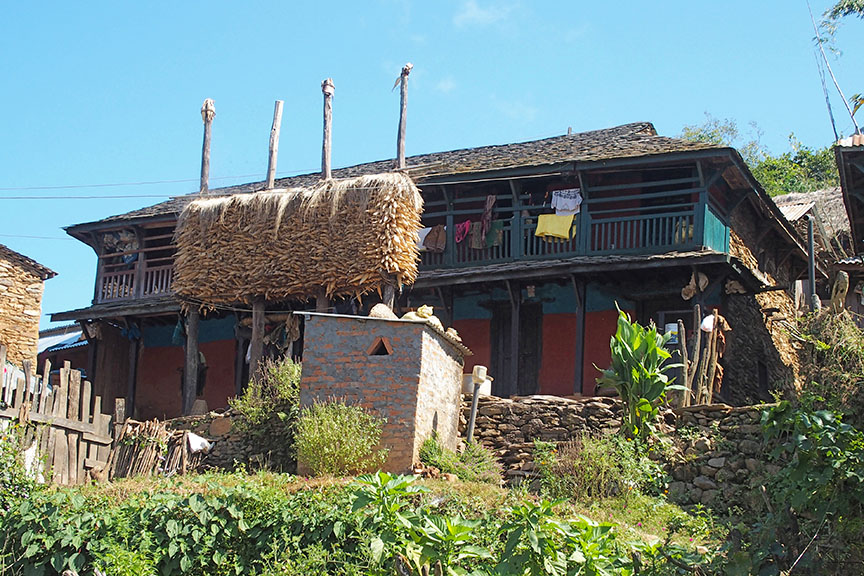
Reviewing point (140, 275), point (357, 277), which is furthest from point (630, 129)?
point (140, 275)

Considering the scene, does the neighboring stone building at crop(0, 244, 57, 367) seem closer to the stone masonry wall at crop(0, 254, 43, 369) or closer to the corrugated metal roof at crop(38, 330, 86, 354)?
the stone masonry wall at crop(0, 254, 43, 369)

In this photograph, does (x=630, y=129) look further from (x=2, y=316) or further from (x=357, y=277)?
(x=2, y=316)

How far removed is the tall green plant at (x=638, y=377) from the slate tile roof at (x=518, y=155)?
4894 mm

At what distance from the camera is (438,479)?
1273 cm

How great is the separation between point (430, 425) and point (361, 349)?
1.41 metres

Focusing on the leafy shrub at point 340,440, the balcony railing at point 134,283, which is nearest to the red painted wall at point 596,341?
the leafy shrub at point 340,440

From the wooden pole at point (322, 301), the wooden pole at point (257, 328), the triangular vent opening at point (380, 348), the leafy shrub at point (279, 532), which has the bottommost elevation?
the leafy shrub at point (279, 532)

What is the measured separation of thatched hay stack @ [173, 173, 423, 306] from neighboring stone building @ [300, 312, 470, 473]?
10.6ft

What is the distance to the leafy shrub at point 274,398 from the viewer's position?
48.4 feet

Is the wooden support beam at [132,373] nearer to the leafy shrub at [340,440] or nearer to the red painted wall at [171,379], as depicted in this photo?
the red painted wall at [171,379]

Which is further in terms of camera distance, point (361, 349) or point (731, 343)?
point (731, 343)

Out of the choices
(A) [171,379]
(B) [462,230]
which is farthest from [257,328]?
(A) [171,379]

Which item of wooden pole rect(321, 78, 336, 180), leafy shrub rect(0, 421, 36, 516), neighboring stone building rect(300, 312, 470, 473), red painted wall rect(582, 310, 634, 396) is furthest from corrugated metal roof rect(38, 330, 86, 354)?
leafy shrub rect(0, 421, 36, 516)

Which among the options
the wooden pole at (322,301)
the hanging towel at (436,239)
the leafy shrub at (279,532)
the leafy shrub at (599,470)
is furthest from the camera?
the hanging towel at (436,239)
